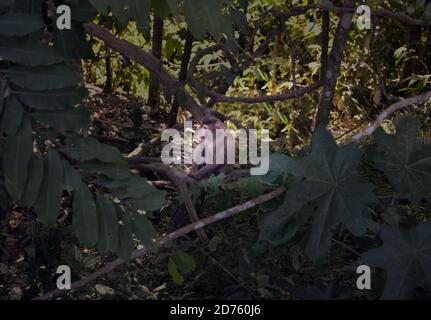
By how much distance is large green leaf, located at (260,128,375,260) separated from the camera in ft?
5.86

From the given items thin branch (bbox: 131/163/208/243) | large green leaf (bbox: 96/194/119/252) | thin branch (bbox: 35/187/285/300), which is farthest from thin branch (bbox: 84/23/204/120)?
large green leaf (bbox: 96/194/119/252)

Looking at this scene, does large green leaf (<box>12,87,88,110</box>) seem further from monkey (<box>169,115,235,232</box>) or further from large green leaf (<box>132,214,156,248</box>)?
monkey (<box>169,115,235,232</box>)

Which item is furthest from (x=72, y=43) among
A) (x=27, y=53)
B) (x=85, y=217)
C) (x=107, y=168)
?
(x=85, y=217)

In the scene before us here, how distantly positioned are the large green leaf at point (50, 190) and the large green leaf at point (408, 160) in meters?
0.89

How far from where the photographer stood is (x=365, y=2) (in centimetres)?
280

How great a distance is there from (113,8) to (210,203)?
42.8 inches

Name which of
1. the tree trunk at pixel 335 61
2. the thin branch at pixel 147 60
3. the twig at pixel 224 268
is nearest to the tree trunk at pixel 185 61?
the thin branch at pixel 147 60

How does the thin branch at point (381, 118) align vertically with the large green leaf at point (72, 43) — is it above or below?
below

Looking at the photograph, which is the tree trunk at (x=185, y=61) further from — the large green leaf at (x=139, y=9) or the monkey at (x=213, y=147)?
the large green leaf at (x=139, y=9)

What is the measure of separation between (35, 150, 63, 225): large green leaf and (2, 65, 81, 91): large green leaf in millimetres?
166

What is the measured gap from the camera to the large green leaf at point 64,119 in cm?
160

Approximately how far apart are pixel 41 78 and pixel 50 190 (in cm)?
26

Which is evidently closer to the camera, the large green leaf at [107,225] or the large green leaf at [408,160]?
the large green leaf at [107,225]

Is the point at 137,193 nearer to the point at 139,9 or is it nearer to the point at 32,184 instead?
the point at 32,184
